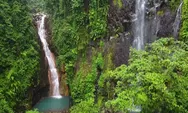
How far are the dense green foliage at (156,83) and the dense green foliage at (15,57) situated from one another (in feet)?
28.9

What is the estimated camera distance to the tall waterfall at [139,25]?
1589 cm

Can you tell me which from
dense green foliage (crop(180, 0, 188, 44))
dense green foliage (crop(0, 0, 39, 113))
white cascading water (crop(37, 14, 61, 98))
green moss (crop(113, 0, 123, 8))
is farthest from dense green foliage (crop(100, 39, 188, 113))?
white cascading water (crop(37, 14, 61, 98))

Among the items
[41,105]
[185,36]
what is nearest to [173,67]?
[185,36]

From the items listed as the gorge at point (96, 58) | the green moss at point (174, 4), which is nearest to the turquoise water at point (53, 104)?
the gorge at point (96, 58)

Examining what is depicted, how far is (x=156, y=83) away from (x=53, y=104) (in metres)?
12.3

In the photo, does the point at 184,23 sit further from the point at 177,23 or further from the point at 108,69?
the point at 108,69

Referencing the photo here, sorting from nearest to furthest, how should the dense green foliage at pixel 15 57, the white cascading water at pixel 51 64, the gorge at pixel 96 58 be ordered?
the gorge at pixel 96 58 → the dense green foliage at pixel 15 57 → the white cascading water at pixel 51 64

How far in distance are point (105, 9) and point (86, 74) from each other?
465 centimetres

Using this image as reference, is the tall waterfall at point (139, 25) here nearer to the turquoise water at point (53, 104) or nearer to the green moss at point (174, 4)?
the green moss at point (174, 4)

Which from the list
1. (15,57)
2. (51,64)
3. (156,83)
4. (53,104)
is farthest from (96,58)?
(156,83)

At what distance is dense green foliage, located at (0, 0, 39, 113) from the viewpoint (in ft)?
54.4

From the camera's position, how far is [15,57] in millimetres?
17891

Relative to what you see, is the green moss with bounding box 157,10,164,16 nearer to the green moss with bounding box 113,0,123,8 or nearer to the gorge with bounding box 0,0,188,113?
the gorge with bounding box 0,0,188,113

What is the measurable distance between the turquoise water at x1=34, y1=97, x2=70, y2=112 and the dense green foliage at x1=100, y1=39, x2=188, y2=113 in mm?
9824
